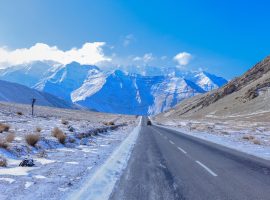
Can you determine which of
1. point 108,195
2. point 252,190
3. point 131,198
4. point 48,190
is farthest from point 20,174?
point 252,190

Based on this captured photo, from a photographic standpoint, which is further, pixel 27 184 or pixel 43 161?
pixel 43 161

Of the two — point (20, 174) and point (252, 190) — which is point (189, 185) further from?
point (20, 174)

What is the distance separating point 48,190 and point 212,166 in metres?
6.69

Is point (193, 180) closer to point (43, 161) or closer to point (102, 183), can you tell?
point (102, 183)

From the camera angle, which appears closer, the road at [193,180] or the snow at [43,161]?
the road at [193,180]

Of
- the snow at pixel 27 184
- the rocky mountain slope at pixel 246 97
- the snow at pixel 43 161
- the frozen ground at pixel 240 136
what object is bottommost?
the snow at pixel 27 184

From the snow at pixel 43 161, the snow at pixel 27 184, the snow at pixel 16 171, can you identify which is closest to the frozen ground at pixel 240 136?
the snow at pixel 43 161

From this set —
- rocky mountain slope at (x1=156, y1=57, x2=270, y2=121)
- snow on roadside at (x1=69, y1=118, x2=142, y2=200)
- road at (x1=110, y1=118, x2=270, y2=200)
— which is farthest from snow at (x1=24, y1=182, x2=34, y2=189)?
rocky mountain slope at (x1=156, y1=57, x2=270, y2=121)

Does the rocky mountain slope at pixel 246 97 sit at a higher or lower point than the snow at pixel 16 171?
higher

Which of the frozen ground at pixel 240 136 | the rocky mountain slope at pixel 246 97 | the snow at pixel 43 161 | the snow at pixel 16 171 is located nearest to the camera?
the snow at pixel 16 171

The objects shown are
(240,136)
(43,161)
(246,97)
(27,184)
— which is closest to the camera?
(27,184)

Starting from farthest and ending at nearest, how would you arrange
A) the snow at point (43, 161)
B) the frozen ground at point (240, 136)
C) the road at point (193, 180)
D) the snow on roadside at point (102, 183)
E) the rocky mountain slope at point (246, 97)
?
the rocky mountain slope at point (246, 97) → the frozen ground at point (240, 136) → the snow at point (43, 161) → the road at point (193, 180) → the snow on roadside at point (102, 183)

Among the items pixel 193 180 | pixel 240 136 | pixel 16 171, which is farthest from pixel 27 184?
pixel 240 136

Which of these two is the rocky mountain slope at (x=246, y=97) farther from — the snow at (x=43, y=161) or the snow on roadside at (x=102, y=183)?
the snow at (x=43, y=161)
